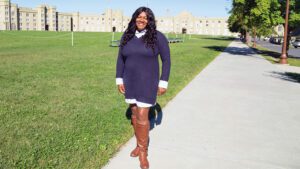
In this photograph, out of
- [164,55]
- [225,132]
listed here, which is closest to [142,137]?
[164,55]

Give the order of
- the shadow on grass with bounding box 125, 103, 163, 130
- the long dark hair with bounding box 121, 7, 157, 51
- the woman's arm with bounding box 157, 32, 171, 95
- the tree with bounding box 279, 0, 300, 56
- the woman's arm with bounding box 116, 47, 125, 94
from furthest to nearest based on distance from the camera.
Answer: the tree with bounding box 279, 0, 300, 56 < the shadow on grass with bounding box 125, 103, 163, 130 < the woman's arm with bounding box 116, 47, 125, 94 < the woman's arm with bounding box 157, 32, 171, 95 < the long dark hair with bounding box 121, 7, 157, 51

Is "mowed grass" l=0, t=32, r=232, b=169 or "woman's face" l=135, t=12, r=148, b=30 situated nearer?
"woman's face" l=135, t=12, r=148, b=30

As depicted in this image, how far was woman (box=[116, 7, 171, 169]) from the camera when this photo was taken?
407 centimetres

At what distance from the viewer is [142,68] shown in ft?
13.3

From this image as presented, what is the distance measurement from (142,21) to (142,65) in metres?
0.55

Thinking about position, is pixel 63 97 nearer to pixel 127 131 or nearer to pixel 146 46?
pixel 127 131

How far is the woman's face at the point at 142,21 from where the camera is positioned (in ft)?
13.5

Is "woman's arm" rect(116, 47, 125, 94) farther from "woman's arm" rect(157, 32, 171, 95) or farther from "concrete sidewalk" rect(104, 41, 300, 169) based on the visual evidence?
"concrete sidewalk" rect(104, 41, 300, 169)

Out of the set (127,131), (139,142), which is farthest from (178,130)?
(139,142)

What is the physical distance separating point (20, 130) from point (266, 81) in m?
9.00

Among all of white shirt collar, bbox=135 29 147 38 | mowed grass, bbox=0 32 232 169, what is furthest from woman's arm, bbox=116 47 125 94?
mowed grass, bbox=0 32 232 169

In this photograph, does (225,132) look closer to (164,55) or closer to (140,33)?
(164,55)

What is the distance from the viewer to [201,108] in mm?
7301

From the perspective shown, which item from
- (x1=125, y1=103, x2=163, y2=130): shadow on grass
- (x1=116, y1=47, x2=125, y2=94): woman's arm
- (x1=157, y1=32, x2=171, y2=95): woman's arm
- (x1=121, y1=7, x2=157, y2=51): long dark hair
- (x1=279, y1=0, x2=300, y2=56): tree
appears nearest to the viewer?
(x1=121, y1=7, x2=157, y2=51): long dark hair
